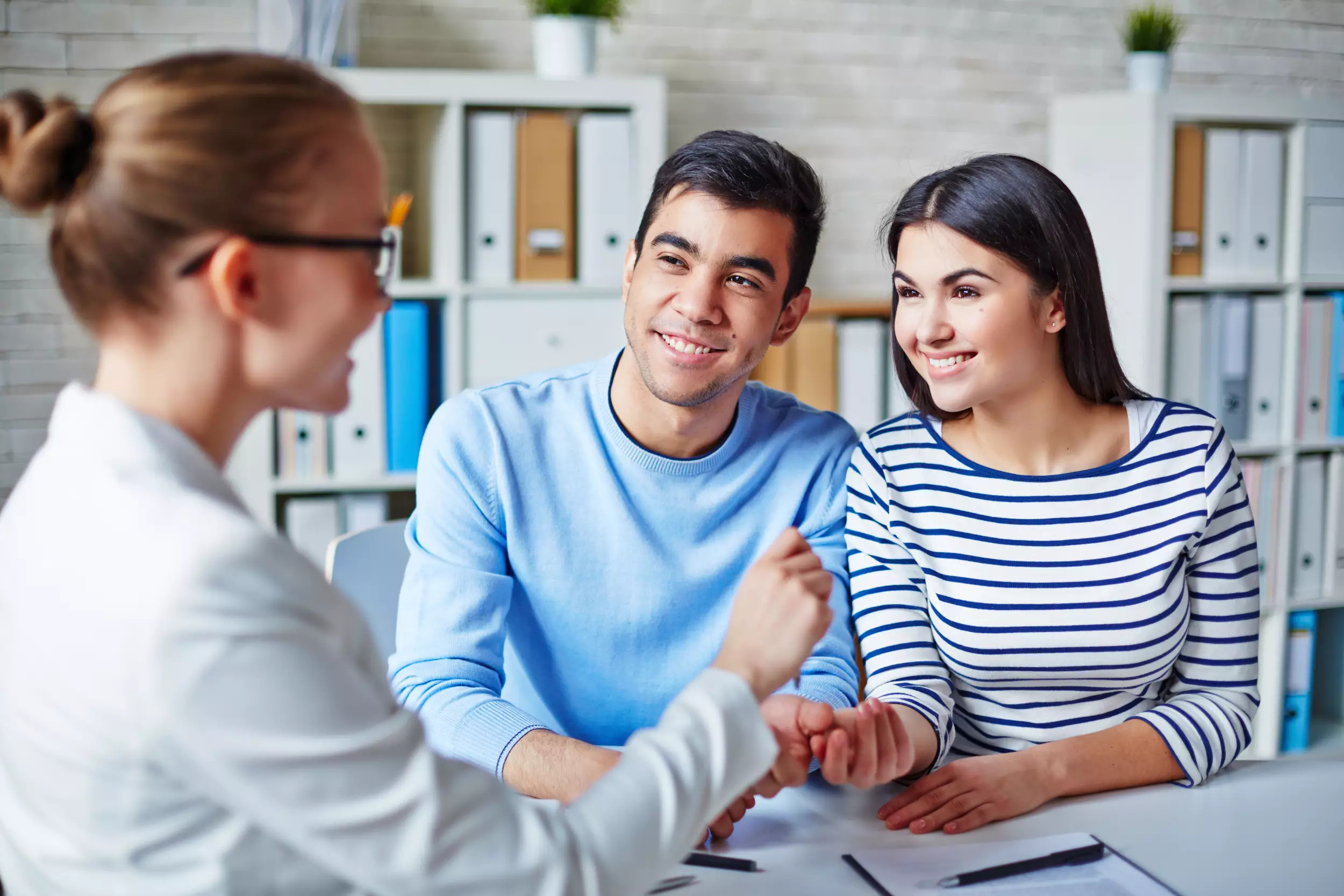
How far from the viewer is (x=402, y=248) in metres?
2.79

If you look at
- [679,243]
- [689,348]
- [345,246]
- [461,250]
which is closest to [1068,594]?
[689,348]

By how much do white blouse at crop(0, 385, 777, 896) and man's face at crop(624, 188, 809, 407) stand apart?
850mm

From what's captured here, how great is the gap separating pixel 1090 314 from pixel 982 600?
407 mm

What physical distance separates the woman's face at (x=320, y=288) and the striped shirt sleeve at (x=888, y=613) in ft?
2.74

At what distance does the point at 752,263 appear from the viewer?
1550mm

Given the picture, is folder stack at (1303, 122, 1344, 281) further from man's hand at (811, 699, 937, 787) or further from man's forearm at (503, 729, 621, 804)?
man's forearm at (503, 729, 621, 804)

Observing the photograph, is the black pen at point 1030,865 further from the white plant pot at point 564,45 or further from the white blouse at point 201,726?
the white plant pot at point 564,45

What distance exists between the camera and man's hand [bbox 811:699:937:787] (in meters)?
1.15

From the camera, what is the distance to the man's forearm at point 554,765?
1215 mm

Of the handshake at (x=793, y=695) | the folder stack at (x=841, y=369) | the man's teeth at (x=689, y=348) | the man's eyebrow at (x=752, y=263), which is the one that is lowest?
the handshake at (x=793, y=695)

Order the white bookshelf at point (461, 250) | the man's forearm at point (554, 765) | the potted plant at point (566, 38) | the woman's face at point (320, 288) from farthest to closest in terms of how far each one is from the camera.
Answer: the potted plant at point (566, 38) < the white bookshelf at point (461, 250) < the man's forearm at point (554, 765) < the woman's face at point (320, 288)

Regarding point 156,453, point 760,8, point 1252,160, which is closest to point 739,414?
point 156,453

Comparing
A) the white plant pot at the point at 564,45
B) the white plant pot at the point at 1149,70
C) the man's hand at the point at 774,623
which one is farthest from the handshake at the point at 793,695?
the white plant pot at the point at 1149,70

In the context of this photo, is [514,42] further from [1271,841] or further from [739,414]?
[1271,841]
